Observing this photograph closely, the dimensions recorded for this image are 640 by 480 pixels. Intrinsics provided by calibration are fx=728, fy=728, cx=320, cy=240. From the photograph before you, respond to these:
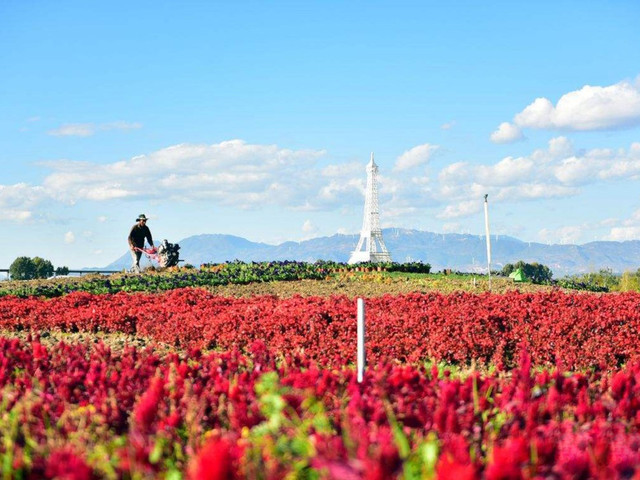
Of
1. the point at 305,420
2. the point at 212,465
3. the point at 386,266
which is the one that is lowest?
the point at 305,420

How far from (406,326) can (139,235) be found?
17535 mm

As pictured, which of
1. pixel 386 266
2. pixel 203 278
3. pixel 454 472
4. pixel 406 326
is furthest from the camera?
pixel 386 266

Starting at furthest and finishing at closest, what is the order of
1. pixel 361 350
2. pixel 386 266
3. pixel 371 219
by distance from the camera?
pixel 371 219 → pixel 386 266 → pixel 361 350

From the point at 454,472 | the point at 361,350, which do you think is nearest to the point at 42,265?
the point at 361,350

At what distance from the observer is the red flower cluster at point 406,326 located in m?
8.42

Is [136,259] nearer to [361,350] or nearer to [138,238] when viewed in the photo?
[138,238]

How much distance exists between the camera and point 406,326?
8781 millimetres

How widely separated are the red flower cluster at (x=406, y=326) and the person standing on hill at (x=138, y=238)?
13450mm

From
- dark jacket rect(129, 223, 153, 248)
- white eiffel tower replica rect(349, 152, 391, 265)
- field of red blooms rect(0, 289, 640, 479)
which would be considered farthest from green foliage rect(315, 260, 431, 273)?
white eiffel tower replica rect(349, 152, 391, 265)

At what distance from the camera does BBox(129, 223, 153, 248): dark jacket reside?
80.5 ft

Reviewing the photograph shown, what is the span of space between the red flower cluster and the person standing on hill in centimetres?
1345

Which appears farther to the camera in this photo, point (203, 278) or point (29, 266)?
point (29, 266)

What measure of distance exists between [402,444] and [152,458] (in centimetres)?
97

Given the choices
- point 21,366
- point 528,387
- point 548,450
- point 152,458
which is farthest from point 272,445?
point 21,366
